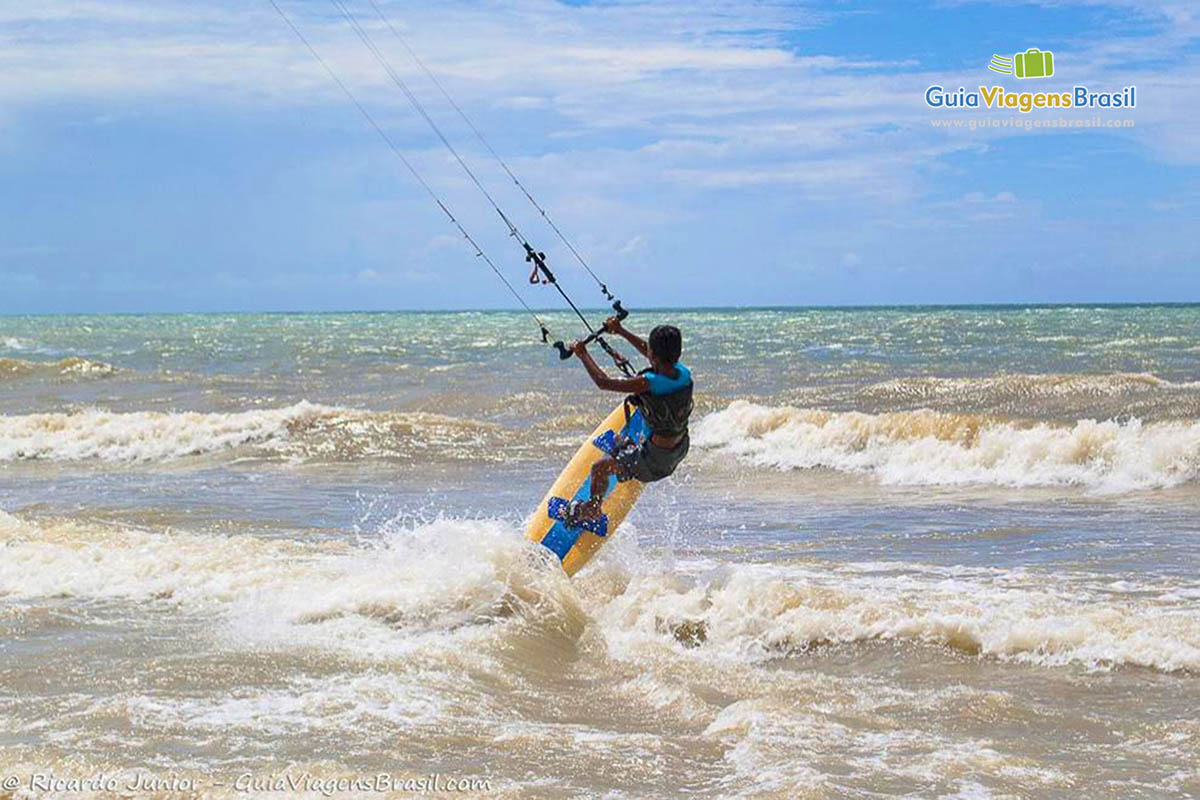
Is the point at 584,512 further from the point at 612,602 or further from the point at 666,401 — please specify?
the point at 666,401

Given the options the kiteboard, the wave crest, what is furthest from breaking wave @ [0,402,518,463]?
the wave crest

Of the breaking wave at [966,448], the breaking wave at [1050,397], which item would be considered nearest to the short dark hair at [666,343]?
the breaking wave at [966,448]

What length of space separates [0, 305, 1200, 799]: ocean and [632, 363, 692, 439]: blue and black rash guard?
1111mm

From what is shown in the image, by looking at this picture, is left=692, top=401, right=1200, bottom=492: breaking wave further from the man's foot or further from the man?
the man

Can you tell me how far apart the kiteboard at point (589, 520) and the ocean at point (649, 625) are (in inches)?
7.7

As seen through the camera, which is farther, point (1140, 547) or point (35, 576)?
point (1140, 547)

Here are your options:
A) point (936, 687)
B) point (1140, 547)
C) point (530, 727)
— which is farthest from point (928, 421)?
point (530, 727)

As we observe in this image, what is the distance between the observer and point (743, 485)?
15.5m

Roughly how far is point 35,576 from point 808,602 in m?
5.47

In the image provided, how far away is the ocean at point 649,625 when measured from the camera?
5629mm

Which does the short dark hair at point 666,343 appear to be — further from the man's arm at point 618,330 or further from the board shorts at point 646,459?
the board shorts at point 646,459

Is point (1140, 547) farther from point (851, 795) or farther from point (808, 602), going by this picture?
point (851, 795)

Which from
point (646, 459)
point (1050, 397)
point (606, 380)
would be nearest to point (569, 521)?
point (646, 459)

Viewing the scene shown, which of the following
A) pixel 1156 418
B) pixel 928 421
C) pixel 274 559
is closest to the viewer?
pixel 274 559
